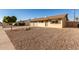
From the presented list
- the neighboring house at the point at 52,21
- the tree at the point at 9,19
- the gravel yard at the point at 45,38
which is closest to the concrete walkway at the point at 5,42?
the gravel yard at the point at 45,38

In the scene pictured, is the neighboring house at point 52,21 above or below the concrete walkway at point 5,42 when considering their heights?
above

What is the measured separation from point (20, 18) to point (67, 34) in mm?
781

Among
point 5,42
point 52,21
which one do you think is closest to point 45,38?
point 52,21

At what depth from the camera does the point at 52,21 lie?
3697 mm

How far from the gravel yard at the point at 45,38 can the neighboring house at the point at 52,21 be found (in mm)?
66

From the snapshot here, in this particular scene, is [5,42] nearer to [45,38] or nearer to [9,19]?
[9,19]

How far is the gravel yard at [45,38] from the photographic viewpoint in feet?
12.0

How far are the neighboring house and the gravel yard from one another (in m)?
0.07

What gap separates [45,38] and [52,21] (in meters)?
0.29

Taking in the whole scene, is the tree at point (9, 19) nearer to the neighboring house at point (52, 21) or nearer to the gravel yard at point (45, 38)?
the gravel yard at point (45, 38)

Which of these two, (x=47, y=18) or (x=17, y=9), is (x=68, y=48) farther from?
(x=17, y=9)

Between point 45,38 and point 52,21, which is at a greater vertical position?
point 52,21

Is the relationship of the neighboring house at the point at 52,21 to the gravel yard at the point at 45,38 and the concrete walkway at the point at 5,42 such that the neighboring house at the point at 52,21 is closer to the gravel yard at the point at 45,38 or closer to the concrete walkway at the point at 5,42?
the gravel yard at the point at 45,38
